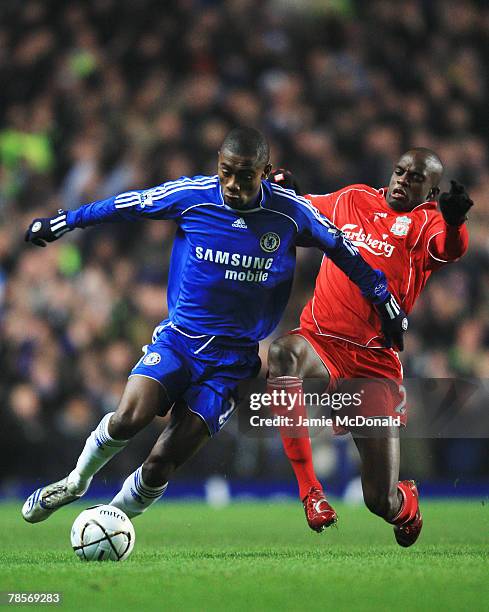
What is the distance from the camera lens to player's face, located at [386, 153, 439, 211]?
6.67 m

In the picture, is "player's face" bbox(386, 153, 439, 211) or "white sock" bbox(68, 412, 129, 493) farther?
"player's face" bbox(386, 153, 439, 211)

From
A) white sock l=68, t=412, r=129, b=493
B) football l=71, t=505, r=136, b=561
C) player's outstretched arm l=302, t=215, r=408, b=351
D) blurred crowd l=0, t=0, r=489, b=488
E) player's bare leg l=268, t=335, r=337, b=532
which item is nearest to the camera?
football l=71, t=505, r=136, b=561

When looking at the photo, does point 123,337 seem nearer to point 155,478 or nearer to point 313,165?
point 313,165

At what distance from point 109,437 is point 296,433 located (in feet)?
3.95

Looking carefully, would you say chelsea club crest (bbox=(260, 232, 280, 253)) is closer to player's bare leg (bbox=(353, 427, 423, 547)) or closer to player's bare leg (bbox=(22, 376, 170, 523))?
player's bare leg (bbox=(22, 376, 170, 523))

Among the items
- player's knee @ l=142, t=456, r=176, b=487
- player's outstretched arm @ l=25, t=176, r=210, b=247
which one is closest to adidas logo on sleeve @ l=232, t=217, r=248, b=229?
player's outstretched arm @ l=25, t=176, r=210, b=247

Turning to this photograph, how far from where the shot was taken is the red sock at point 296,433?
6.35m

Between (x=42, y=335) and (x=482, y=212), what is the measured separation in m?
5.31

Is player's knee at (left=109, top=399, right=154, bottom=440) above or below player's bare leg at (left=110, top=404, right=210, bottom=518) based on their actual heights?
above

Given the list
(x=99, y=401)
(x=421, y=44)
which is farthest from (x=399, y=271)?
(x=421, y=44)

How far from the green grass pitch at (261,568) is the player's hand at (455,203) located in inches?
70.7

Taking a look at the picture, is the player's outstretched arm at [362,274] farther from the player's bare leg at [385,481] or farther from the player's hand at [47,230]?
the player's hand at [47,230]

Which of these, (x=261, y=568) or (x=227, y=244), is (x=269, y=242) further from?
(x=261, y=568)

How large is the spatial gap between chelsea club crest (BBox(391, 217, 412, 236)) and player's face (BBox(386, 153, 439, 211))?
108 mm
